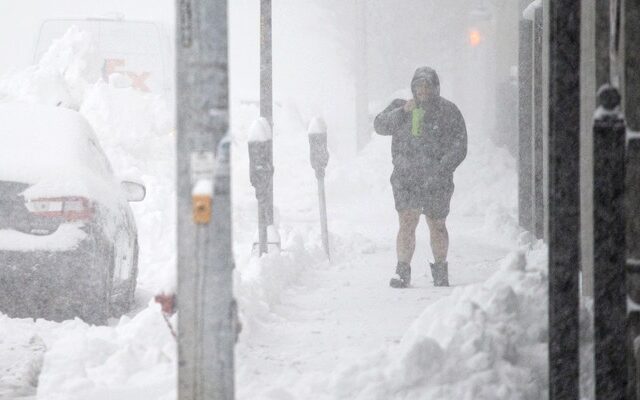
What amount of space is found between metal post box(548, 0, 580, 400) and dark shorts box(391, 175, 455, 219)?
428cm

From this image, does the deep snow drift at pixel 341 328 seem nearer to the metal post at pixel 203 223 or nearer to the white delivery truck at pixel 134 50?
the metal post at pixel 203 223

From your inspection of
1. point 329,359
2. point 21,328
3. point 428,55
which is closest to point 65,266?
point 21,328

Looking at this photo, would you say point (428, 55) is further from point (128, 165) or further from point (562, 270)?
point (562, 270)

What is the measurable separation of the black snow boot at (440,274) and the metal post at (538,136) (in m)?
1.97

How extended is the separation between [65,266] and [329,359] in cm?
173

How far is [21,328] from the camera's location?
641 centimetres

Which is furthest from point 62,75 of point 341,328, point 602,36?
point 602,36

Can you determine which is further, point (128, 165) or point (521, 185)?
point (128, 165)

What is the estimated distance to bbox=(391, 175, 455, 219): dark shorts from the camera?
816 cm

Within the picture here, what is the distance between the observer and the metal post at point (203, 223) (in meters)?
3.30

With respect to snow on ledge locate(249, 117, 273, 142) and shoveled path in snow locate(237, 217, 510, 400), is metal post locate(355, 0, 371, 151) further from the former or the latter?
snow on ledge locate(249, 117, 273, 142)

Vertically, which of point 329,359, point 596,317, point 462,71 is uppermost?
point 462,71

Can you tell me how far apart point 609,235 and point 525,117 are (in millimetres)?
8136

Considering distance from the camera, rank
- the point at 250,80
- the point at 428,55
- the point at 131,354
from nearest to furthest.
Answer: the point at 131,354 < the point at 428,55 < the point at 250,80
